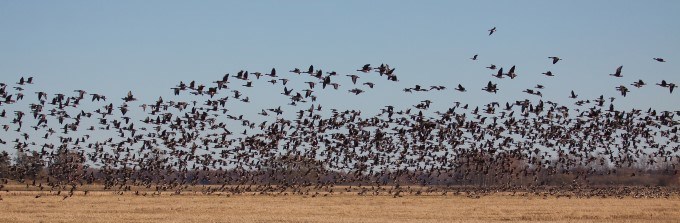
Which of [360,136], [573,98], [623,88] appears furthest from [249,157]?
[623,88]

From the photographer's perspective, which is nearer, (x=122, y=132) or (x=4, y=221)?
(x=4, y=221)

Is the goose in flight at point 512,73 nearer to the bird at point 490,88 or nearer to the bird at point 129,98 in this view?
the bird at point 490,88

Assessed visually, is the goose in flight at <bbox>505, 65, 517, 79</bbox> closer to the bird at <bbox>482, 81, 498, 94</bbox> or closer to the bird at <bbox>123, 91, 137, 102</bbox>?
the bird at <bbox>482, 81, 498, 94</bbox>

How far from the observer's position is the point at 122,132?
41.8 meters

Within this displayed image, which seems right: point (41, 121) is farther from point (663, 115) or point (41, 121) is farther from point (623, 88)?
point (663, 115)

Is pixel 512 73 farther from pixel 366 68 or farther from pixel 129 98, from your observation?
pixel 129 98

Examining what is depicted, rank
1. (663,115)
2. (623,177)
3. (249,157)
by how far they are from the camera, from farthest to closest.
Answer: (623,177)
(249,157)
(663,115)

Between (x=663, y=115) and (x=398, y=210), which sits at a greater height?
(x=663, y=115)

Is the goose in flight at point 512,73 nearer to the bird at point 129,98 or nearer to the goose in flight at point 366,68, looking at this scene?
the goose in flight at point 366,68

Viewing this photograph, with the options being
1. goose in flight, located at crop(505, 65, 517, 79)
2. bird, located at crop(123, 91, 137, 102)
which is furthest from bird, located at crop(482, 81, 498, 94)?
bird, located at crop(123, 91, 137, 102)

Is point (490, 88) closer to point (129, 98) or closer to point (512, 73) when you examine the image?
point (512, 73)

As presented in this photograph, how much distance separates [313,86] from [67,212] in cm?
1527

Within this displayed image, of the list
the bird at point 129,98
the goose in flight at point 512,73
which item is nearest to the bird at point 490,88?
the goose in flight at point 512,73

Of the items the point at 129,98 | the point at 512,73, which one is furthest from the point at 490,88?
the point at 129,98
